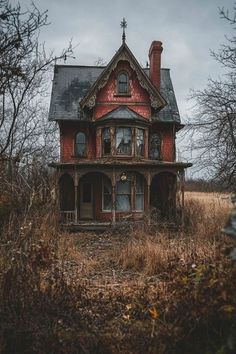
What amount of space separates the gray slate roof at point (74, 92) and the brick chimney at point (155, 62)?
3.36 feet

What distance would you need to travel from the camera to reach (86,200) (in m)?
20.3

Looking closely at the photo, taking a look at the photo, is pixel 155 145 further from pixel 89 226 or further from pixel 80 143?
pixel 89 226

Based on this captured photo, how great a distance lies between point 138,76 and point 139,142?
11.3 ft

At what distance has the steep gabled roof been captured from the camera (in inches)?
743

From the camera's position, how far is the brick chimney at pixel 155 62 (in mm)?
20781

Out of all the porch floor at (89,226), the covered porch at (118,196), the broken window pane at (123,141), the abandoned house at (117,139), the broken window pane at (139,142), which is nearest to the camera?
the porch floor at (89,226)

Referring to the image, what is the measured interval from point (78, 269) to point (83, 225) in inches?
355

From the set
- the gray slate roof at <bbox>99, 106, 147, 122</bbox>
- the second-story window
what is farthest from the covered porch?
the gray slate roof at <bbox>99, 106, 147, 122</bbox>

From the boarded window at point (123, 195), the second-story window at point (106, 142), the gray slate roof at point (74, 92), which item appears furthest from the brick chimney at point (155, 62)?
the boarded window at point (123, 195)

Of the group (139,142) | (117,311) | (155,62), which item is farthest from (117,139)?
(117,311)

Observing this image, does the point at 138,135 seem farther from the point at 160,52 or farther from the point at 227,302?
the point at 227,302

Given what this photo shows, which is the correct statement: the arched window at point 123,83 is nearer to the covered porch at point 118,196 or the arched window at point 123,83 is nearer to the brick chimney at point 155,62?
the brick chimney at point 155,62

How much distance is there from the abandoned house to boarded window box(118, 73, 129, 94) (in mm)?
52

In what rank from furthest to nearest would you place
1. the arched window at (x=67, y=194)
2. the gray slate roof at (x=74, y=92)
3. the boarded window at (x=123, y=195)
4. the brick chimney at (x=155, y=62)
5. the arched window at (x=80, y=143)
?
the arched window at (x=67, y=194)
the brick chimney at (x=155, y=62)
the arched window at (x=80, y=143)
the gray slate roof at (x=74, y=92)
the boarded window at (x=123, y=195)
